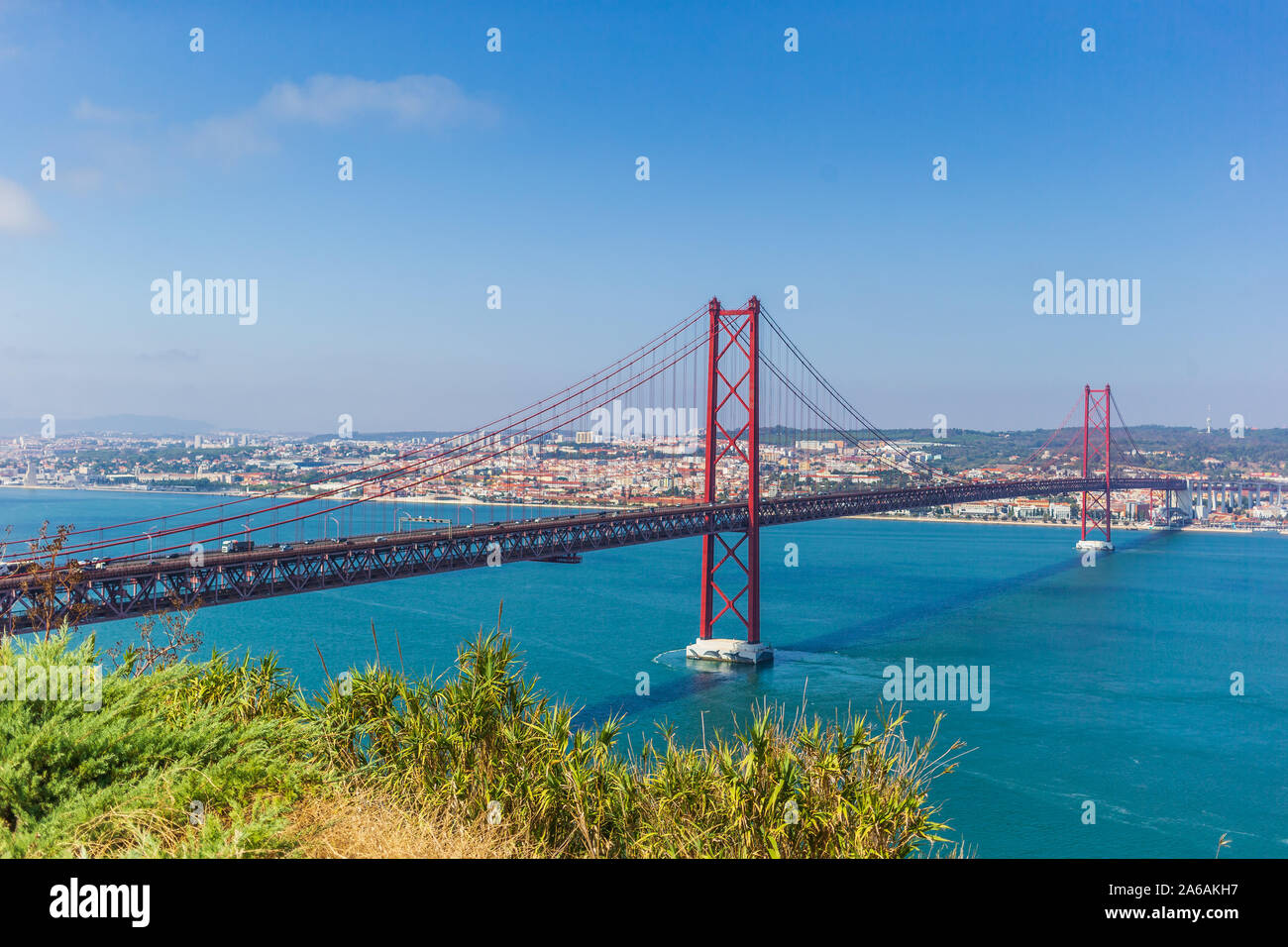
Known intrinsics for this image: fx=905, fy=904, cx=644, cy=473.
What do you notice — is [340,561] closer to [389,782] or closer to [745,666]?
[745,666]

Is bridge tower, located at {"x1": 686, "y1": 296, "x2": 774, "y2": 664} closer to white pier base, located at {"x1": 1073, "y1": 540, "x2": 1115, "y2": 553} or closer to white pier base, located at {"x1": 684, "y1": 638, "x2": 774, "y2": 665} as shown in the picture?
white pier base, located at {"x1": 684, "y1": 638, "x2": 774, "y2": 665}

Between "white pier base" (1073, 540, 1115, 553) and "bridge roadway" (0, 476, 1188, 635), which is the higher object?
"bridge roadway" (0, 476, 1188, 635)

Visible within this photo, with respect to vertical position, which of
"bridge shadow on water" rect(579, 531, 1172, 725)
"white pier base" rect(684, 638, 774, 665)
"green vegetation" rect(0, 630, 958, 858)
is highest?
"green vegetation" rect(0, 630, 958, 858)

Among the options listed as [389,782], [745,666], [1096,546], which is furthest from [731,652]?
[1096,546]

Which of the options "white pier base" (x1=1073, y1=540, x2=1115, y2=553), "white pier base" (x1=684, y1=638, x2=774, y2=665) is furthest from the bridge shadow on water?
"white pier base" (x1=1073, y1=540, x2=1115, y2=553)

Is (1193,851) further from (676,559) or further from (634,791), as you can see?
(676,559)
